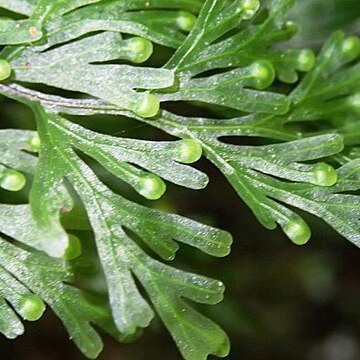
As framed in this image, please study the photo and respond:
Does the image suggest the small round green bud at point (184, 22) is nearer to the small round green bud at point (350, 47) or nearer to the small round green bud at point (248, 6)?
the small round green bud at point (248, 6)

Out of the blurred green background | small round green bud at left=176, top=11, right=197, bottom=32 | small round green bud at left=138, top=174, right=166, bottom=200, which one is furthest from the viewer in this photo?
the blurred green background

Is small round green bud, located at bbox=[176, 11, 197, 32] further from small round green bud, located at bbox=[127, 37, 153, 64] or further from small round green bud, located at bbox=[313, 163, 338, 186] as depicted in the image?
small round green bud, located at bbox=[313, 163, 338, 186]

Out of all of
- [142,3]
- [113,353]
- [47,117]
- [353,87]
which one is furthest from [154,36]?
[113,353]

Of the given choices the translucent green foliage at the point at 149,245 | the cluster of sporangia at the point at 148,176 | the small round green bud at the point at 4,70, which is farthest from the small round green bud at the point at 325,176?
the small round green bud at the point at 4,70

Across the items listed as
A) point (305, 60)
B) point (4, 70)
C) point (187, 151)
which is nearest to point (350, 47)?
point (305, 60)

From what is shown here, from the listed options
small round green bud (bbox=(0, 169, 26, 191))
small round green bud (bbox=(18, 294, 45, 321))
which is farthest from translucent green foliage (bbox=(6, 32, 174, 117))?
small round green bud (bbox=(18, 294, 45, 321))

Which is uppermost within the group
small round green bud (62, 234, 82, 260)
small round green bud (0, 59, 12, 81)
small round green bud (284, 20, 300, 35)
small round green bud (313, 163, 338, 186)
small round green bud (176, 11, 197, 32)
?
small round green bud (176, 11, 197, 32)
